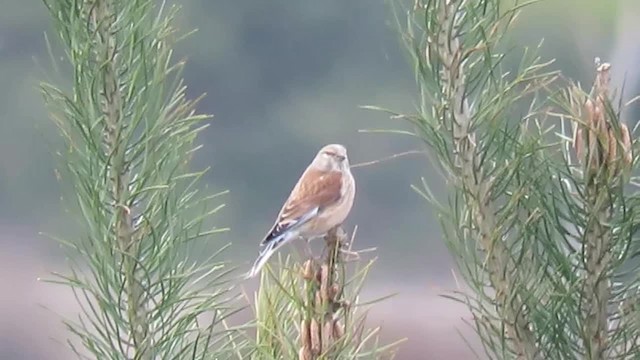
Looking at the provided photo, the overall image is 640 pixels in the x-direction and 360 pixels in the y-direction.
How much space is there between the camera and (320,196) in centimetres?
196

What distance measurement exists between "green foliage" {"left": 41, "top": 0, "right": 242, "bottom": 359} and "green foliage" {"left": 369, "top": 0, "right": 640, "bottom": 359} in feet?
0.54

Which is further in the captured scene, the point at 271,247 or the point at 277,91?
the point at 277,91

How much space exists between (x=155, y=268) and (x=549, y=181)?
27cm

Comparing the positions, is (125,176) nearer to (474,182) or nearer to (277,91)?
(474,182)

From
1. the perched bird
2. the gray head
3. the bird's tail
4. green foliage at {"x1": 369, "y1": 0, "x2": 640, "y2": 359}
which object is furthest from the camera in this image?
the gray head

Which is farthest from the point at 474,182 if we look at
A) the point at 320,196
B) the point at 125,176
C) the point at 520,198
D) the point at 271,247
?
the point at 320,196

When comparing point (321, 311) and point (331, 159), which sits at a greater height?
point (331, 159)

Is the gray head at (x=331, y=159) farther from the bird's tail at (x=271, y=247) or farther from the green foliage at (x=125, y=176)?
the green foliage at (x=125, y=176)

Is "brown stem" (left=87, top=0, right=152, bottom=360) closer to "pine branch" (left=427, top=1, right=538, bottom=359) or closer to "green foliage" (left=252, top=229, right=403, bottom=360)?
"green foliage" (left=252, top=229, right=403, bottom=360)

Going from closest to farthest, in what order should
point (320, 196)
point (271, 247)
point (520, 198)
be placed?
point (520, 198)
point (271, 247)
point (320, 196)

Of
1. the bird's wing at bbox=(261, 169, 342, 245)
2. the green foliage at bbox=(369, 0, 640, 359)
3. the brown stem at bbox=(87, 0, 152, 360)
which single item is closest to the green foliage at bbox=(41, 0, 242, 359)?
the brown stem at bbox=(87, 0, 152, 360)

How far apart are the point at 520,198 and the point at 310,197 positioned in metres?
1.23

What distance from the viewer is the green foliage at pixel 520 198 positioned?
735mm

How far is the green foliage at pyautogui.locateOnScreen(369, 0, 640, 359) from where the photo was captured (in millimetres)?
735
